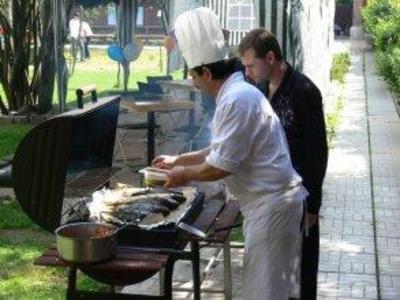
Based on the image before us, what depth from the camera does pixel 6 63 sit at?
43.7 ft

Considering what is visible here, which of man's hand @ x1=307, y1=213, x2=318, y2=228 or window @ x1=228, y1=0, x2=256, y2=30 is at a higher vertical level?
window @ x1=228, y1=0, x2=256, y2=30

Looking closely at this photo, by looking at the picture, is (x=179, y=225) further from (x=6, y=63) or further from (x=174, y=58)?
(x=6, y=63)

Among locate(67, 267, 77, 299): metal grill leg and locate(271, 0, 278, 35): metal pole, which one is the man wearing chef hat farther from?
locate(271, 0, 278, 35): metal pole

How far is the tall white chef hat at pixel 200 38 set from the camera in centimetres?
313

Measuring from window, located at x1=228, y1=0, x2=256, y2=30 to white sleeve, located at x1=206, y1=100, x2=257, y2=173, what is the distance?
6.59 metres

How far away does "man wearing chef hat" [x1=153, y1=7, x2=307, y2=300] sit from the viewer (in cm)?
308

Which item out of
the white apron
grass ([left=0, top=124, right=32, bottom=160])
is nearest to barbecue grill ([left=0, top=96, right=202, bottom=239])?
the white apron

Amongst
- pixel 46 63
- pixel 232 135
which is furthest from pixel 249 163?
pixel 46 63

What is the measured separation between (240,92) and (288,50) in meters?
4.47

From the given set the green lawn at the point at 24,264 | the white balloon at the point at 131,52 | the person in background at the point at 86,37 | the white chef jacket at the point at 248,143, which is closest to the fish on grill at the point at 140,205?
the white chef jacket at the point at 248,143

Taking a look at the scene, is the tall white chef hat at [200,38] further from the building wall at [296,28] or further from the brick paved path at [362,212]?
the building wall at [296,28]

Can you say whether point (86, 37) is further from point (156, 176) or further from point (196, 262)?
point (156, 176)

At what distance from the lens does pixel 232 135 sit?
3055 mm

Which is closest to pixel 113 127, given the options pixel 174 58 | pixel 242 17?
pixel 242 17
